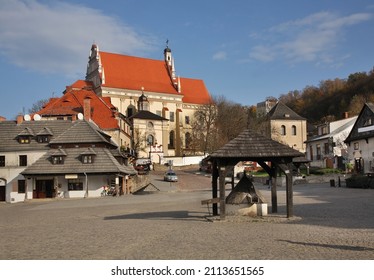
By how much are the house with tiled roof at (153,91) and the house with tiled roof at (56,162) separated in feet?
122

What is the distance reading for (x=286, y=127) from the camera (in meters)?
90.9

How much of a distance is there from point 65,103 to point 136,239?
56.6m

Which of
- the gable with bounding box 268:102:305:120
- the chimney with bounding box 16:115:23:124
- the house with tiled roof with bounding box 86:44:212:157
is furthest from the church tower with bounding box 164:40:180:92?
the chimney with bounding box 16:115:23:124

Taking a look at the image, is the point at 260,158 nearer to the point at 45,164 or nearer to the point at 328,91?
the point at 45,164

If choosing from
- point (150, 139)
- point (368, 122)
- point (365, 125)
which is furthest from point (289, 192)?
point (150, 139)

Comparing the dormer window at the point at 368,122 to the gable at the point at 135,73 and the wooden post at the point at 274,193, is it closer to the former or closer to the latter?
the wooden post at the point at 274,193

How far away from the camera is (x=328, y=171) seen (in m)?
54.7

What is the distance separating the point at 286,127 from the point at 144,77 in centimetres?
3300

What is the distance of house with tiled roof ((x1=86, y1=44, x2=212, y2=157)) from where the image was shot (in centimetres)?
9375

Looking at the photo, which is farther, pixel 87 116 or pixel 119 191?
pixel 87 116

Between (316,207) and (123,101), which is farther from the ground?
(123,101)

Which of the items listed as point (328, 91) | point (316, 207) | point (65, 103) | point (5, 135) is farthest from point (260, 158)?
point (328, 91)

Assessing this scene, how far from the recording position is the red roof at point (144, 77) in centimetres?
9731

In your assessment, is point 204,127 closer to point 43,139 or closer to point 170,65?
point 170,65
